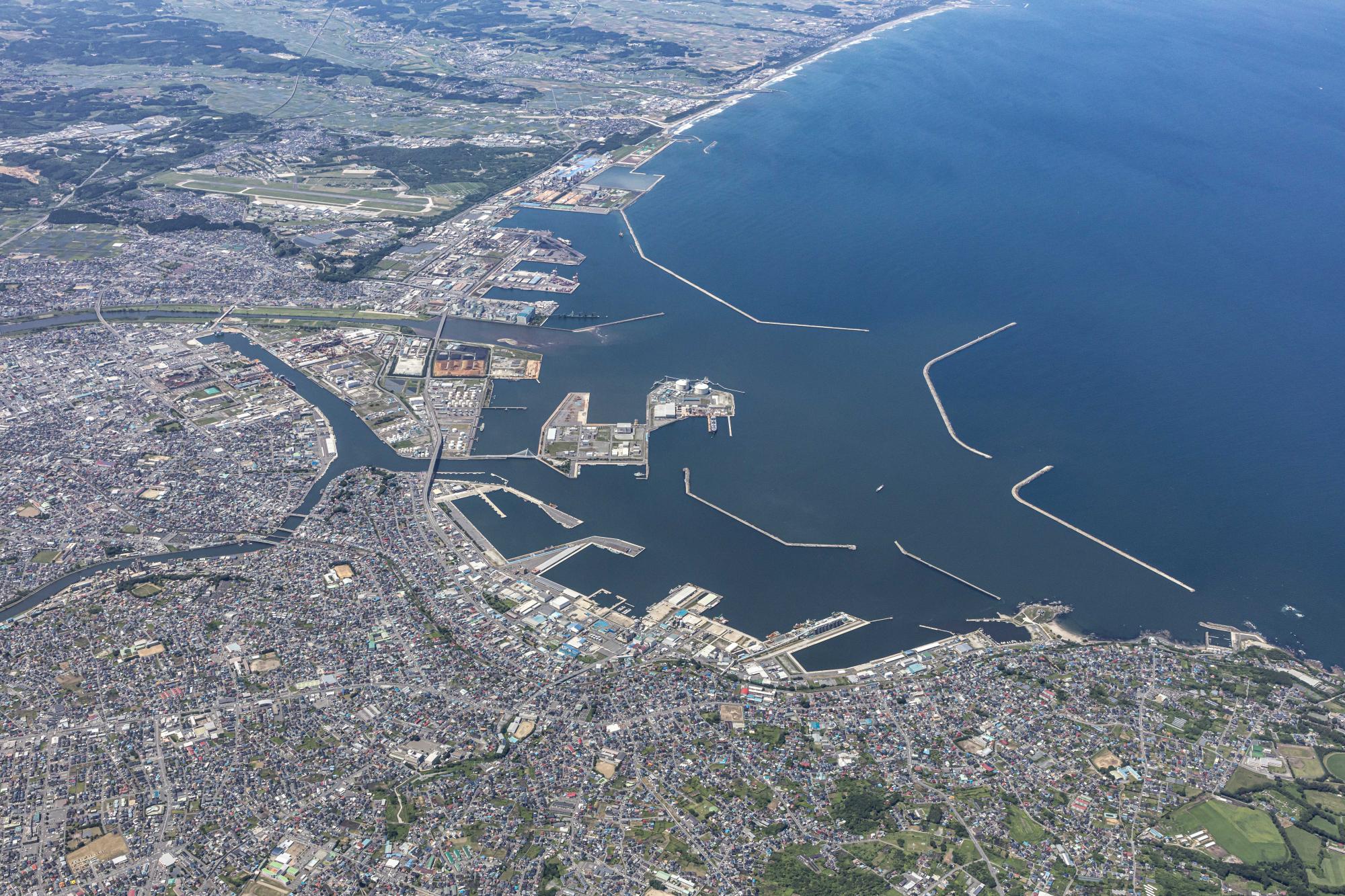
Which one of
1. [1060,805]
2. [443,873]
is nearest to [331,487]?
[443,873]

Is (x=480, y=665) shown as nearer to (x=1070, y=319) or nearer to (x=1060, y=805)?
(x=1060, y=805)

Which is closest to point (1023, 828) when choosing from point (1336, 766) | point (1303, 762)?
point (1303, 762)

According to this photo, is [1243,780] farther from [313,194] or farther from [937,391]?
[313,194]

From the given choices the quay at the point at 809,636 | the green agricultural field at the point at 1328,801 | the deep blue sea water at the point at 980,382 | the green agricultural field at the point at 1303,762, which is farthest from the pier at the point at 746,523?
the green agricultural field at the point at 1328,801

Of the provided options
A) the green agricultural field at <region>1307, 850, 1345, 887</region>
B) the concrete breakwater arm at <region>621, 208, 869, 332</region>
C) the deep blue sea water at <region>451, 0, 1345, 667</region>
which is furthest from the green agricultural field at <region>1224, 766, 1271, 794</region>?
the concrete breakwater arm at <region>621, 208, 869, 332</region>

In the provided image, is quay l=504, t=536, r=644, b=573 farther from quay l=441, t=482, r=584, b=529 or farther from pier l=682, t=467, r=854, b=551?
pier l=682, t=467, r=854, b=551
